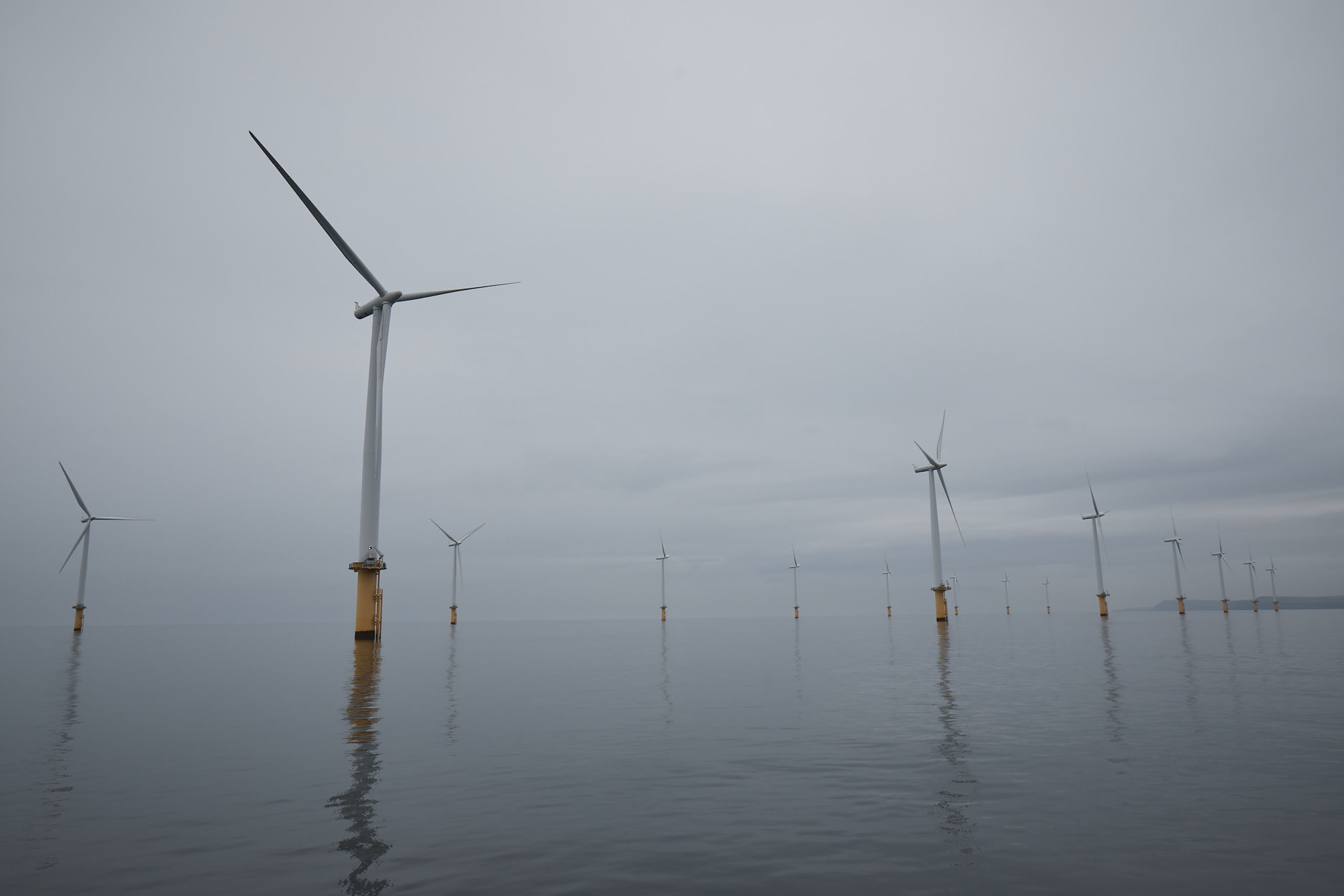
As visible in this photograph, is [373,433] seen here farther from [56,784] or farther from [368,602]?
[56,784]

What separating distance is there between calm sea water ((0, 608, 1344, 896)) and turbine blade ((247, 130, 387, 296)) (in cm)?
3372

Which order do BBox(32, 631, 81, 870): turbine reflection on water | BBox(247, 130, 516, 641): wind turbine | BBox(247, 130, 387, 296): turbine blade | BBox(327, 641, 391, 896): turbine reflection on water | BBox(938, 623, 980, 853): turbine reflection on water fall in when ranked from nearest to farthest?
1. BBox(327, 641, 391, 896): turbine reflection on water
2. BBox(938, 623, 980, 853): turbine reflection on water
3. BBox(32, 631, 81, 870): turbine reflection on water
4. BBox(247, 130, 387, 296): turbine blade
5. BBox(247, 130, 516, 641): wind turbine

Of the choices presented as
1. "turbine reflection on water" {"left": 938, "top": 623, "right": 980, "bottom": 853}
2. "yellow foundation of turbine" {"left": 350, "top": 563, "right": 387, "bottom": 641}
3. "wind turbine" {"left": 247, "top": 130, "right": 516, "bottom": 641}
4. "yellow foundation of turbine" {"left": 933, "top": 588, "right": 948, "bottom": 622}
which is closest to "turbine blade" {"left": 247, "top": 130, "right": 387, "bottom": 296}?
"wind turbine" {"left": 247, "top": 130, "right": 516, "bottom": 641}

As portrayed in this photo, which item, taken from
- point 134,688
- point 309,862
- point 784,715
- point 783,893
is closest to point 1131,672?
point 784,715

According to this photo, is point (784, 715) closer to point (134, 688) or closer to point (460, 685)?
point (460, 685)

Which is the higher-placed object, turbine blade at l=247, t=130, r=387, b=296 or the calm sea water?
turbine blade at l=247, t=130, r=387, b=296

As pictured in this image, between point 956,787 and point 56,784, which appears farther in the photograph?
point 56,784

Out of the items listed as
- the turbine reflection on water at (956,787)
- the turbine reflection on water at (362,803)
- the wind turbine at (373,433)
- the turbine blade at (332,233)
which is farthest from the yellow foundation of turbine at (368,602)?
the turbine reflection on water at (956,787)

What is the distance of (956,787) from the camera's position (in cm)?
1606

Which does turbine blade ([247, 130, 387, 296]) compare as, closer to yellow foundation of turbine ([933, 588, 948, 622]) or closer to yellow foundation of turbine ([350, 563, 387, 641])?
yellow foundation of turbine ([350, 563, 387, 641])

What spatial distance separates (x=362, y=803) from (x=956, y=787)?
12622mm

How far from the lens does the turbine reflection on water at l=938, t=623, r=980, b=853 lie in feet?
41.4

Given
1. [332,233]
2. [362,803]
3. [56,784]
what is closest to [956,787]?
[362,803]

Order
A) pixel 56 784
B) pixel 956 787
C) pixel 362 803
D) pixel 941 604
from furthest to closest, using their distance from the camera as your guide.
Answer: pixel 941 604
pixel 56 784
pixel 956 787
pixel 362 803
